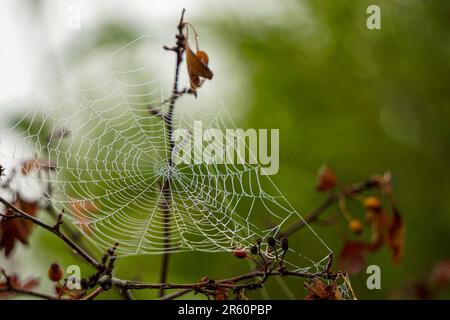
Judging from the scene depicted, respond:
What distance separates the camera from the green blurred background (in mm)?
4738

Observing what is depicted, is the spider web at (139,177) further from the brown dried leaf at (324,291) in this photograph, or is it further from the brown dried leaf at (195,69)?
the brown dried leaf at (195,69)

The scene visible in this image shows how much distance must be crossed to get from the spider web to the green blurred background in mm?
558

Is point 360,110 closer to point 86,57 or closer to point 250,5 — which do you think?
point 250,5

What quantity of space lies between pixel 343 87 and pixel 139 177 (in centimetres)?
302

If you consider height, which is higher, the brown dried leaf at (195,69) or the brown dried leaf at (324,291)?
the brown dried leaf at (195,69)

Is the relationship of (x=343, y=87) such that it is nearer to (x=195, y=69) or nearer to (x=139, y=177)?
(x=139, y=177)

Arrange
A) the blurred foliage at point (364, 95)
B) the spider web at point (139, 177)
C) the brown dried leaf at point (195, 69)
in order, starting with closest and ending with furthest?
1. the brown dried leaf at point (195, 69)
2. the spider web at point (139, 177)
3. the blurred foliage at point (364, 95)

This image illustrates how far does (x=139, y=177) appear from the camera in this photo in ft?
9.05

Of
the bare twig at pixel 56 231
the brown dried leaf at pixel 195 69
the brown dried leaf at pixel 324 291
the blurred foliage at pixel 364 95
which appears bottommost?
the brown dried leaf at pixel 324 291

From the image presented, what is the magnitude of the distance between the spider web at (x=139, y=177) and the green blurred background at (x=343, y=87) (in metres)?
0.56

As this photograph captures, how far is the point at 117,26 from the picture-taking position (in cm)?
495

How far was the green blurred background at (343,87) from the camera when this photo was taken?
474 centimetres

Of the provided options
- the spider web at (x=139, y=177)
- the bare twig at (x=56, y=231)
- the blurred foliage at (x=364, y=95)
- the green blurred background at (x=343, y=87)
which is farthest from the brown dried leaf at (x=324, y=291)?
the blurred foliage at (x=364, y=95)

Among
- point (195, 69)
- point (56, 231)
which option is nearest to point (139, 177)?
point (195, 69)
